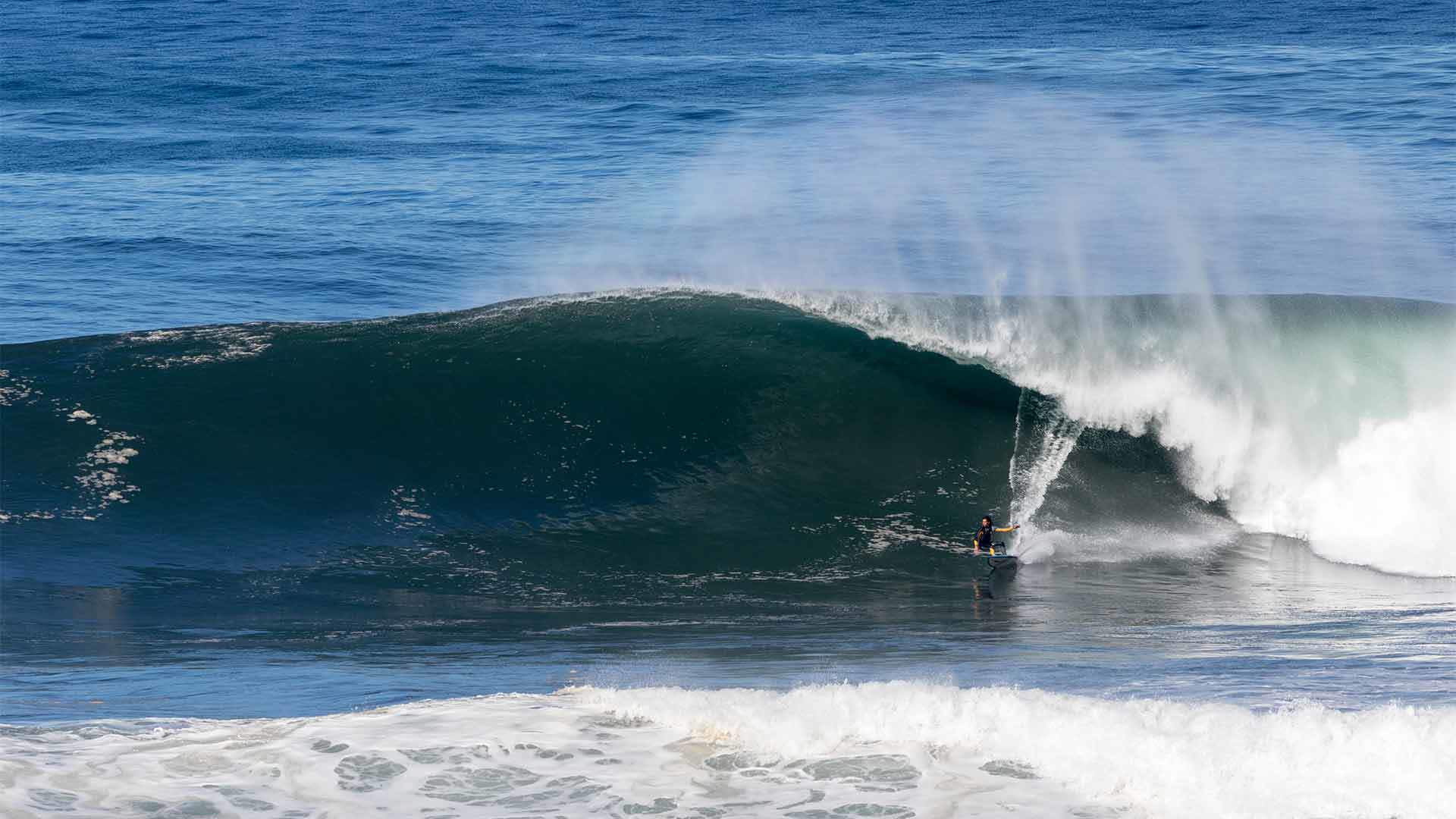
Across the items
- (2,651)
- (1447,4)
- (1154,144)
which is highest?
(1447,4)

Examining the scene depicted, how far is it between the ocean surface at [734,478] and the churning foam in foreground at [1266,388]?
48mm

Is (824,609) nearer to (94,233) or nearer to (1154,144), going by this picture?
(94,233)

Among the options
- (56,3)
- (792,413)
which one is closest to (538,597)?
(792,413)

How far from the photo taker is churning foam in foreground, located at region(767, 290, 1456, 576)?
37.7 feet

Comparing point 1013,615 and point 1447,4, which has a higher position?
point 1447,4

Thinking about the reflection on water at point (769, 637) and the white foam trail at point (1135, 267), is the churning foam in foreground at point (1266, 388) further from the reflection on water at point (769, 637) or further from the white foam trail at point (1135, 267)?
the reflection on water at point (769, 637)

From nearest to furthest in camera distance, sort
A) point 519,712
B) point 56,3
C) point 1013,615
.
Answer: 1. point 519,712
2. point 1013,615
3. point 56,3

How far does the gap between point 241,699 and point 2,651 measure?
82.7 inches

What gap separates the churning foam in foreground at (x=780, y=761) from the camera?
5863 millimetres

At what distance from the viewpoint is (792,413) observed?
42.6 feet

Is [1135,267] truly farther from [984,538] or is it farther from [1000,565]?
[984,538]

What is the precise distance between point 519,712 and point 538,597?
284 centimetres

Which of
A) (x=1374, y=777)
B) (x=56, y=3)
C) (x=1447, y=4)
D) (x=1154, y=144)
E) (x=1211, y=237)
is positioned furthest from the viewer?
(x=56, y=3)

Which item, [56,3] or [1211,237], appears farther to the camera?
[56,3]
